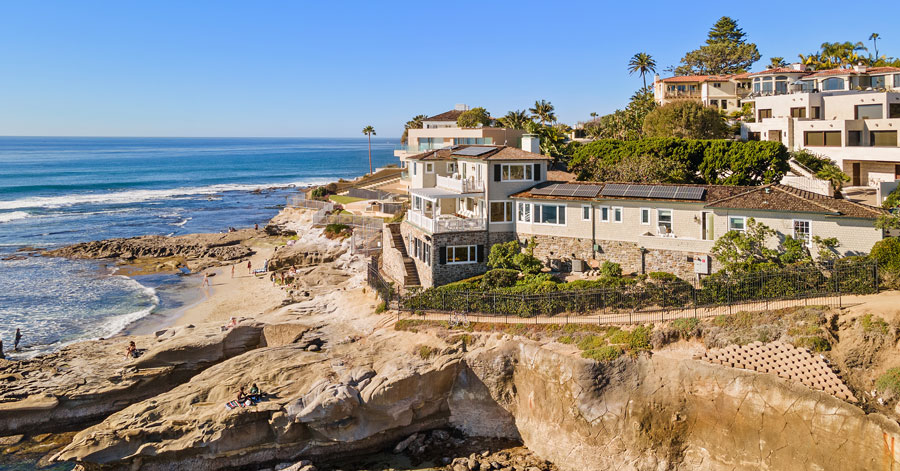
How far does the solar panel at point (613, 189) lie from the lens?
1397 inches

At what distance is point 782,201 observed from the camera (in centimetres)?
3166

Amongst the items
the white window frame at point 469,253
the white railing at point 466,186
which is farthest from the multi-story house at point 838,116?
the white window frame at point 469,253

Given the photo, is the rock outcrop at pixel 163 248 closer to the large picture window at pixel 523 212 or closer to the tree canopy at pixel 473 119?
the tree canopy at pixel 473 119

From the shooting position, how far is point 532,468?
25.6m

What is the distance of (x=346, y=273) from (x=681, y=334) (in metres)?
26.9

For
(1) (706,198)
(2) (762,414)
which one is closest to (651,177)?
(1) (706,198)

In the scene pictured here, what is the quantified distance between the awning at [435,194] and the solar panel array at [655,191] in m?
7.58

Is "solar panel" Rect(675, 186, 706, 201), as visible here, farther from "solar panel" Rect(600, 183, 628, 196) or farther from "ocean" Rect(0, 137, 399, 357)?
"ocean" Rect(0, 137, 399, 357)

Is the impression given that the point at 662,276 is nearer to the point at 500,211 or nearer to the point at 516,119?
the point at 500,211

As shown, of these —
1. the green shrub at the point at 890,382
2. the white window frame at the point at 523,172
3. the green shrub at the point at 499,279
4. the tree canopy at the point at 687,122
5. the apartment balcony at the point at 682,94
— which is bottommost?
the green shrub at the point at 890,382

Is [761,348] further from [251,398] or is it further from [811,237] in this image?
[251,398]

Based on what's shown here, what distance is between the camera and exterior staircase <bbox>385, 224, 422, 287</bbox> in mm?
39188

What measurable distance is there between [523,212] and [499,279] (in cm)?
549

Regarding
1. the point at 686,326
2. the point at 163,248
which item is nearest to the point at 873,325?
the point at 686,326
